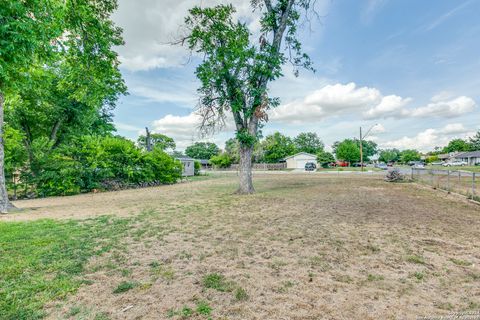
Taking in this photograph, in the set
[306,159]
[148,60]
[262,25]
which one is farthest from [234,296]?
[306,159]

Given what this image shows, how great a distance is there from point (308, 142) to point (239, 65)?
62891 millimetres

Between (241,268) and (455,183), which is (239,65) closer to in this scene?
(241,268)

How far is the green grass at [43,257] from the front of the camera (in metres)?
2.44

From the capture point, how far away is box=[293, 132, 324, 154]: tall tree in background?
67031mm

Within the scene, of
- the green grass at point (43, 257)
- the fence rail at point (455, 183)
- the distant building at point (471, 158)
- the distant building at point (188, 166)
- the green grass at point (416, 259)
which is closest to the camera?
the green grass at point (43, 257)

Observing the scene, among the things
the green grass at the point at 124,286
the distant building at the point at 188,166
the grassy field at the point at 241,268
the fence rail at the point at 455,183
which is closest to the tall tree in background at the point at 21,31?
the grassy field at the point at 241,268

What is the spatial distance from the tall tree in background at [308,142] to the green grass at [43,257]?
63940mm

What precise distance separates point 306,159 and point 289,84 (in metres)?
31.3

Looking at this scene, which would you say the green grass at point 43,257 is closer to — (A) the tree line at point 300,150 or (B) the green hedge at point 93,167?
(B) the green hedge at point 93,167

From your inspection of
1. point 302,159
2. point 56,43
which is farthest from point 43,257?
point 302,159

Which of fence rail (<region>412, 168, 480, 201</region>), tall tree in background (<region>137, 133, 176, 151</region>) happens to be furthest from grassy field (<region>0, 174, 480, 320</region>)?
tall tree in background (<region>137, 133, 176, 151</region>)

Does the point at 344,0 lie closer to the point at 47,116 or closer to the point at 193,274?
the point at 193,274

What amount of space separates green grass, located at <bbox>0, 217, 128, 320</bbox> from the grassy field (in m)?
0.02

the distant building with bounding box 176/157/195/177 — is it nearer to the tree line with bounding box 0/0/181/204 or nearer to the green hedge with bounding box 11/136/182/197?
the tree line with bounding box 0/0/181/204
